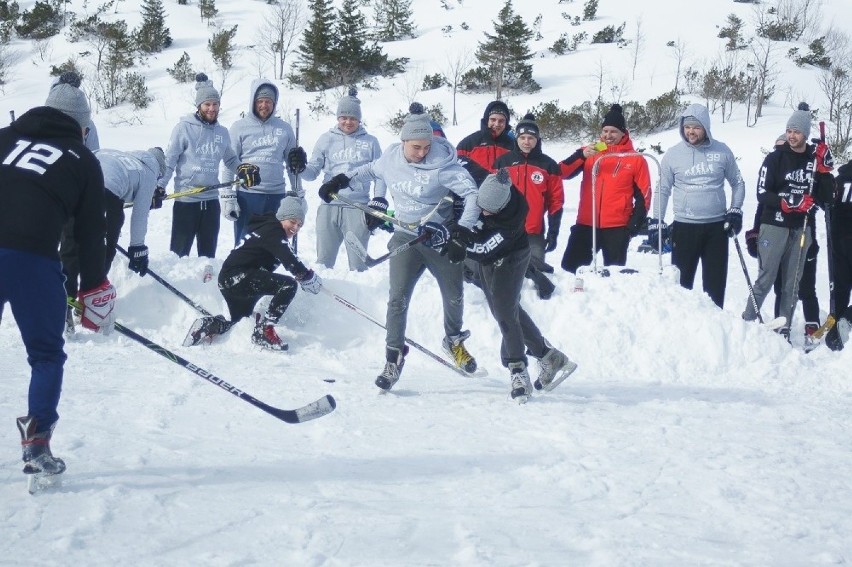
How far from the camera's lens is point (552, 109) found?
2242cm

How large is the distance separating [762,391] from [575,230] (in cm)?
213

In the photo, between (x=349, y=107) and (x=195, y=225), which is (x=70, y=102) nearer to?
(x=195, y=225)

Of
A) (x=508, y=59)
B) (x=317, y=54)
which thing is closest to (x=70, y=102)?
(x=508, y=59)

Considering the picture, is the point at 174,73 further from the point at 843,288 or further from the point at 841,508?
the point at 841,508

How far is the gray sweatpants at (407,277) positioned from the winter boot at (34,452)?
7.83 ft

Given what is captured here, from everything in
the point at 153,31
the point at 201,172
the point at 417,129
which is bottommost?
the point at 201,172

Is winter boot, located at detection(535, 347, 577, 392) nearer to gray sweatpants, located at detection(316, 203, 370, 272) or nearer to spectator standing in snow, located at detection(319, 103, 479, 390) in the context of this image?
spectator standing in snow, located at detection(319, 103, 479, 390)

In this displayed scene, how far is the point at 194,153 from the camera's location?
696 cm

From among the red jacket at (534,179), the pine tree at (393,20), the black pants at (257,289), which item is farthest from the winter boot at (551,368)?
the pine tree at (393,20)

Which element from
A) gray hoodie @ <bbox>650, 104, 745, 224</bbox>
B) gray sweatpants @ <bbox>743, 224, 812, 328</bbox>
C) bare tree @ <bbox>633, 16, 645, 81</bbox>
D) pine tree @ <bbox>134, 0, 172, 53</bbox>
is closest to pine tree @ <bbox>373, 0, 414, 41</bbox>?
pine tree @ <bbox>134, 0, 172, 53</bbox>

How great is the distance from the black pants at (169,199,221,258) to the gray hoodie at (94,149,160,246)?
90 centimetres

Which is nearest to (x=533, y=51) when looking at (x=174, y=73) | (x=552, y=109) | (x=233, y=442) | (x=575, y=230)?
(x=552, y=109)

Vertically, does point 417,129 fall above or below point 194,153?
above

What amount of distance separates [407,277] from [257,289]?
160 centimetres
